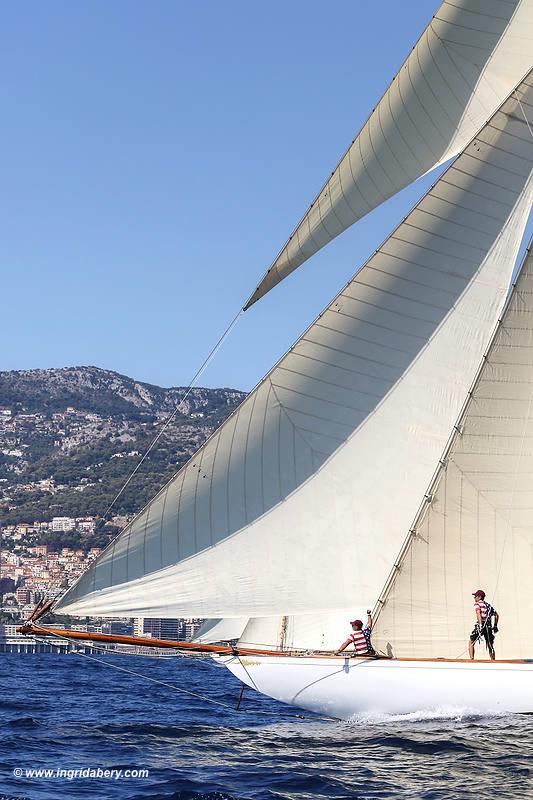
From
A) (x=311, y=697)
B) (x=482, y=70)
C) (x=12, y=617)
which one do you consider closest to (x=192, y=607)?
(x=311, y=697)

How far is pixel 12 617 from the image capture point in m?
96.1

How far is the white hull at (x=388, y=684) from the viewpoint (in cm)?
1736

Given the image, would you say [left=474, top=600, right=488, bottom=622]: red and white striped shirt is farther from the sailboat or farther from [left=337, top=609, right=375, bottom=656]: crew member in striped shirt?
[left=337, top=609, right=375, bottom=656]: crew member in striped shirt

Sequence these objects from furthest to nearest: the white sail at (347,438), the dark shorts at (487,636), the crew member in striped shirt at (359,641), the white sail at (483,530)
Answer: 1. the white sail at (483,530)
2. the dark shorts at (487,636)
3. the crew member in striped shirt at (359,641)
4. the white sail at (347,438)

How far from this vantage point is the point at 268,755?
15969 mm

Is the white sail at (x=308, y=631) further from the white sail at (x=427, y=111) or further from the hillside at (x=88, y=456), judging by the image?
the hillside at (x=88, y=456)

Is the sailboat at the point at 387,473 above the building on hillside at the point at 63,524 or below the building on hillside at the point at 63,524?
below

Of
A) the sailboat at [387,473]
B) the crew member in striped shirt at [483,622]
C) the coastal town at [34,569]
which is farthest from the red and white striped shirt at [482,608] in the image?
the coastal town at [34,569]

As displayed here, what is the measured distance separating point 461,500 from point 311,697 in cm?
386

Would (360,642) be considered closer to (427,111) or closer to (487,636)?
(487,636)

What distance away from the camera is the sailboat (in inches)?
685

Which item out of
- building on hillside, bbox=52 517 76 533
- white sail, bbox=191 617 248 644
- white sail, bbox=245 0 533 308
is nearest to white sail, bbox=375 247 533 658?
white sail, bbox=191 617 248 644

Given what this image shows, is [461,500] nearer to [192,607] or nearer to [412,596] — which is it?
[412,596]

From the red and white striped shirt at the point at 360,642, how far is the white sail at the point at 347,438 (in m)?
0.61
